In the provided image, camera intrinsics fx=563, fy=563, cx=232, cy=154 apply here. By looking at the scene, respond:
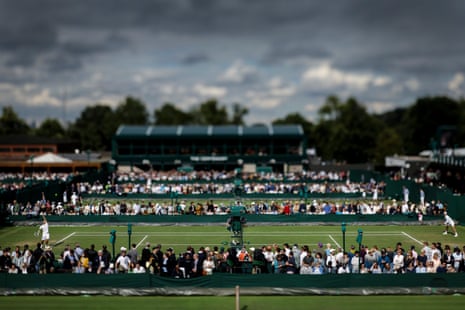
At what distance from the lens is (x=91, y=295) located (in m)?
21.3

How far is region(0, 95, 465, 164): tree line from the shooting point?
382 feet

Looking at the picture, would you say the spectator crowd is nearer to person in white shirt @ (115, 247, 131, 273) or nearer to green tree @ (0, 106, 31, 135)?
person in white shirt @ (115, 247, 131, 273)

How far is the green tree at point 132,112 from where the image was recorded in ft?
537

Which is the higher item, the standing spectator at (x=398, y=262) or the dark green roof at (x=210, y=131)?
the dark green roof at (x=210, y=131)

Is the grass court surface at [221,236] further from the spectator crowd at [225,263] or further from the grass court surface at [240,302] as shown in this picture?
the grass court surface at [240,302]

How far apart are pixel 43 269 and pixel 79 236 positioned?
49.4ft

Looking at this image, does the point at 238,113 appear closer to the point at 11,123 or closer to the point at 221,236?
the point at 11,123

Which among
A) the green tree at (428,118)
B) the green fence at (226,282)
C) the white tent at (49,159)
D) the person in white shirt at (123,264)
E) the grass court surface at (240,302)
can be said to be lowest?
the grass court surface at (240,302)

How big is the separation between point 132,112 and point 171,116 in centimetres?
1273

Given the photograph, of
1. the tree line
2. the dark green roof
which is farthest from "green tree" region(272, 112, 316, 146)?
the dark green roof

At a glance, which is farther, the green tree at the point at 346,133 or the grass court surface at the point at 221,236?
the green tree at the point at 346,133

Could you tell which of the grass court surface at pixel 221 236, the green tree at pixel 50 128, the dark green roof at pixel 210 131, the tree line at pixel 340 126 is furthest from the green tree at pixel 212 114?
the grass court surface at pixel 221 236

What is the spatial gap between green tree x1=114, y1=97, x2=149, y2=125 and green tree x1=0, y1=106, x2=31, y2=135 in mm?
26027

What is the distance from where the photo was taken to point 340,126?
12238 centimetres
